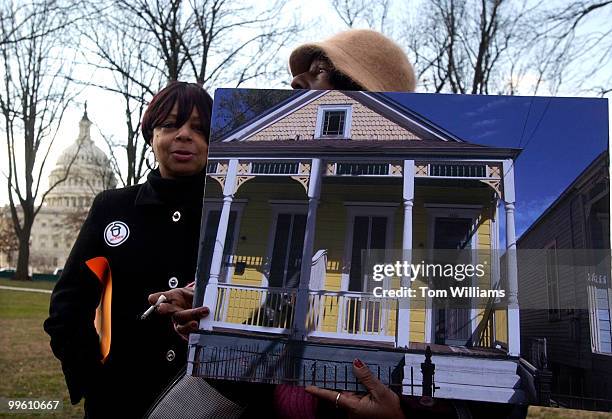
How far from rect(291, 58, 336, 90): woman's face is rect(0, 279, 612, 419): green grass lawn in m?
5.34

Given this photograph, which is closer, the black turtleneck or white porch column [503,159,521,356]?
white porch column [503,159,521,356]

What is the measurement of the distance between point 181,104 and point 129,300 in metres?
0.66

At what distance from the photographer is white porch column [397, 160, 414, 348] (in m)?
1.43

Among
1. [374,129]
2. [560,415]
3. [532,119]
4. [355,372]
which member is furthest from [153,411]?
[560,415]

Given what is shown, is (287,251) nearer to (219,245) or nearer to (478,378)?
(219,245)

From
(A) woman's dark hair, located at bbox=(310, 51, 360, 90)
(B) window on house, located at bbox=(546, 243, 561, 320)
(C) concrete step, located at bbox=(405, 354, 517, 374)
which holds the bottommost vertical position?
(C) concrete step, located at bbox=(405, 354, 517, 374)

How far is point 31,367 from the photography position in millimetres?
9414

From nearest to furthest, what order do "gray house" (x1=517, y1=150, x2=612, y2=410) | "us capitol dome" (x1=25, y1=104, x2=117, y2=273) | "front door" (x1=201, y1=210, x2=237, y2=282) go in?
1. "gray house" (x1=517, y1=150, x2=612, y2=410)
2. "front door" (x1=201, y1=210, x2=237, y2=282)
3. "us capitol dome" (x1=25, y1=104, x2=117, y2=273)

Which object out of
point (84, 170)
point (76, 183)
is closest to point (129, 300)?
point (84, 170)

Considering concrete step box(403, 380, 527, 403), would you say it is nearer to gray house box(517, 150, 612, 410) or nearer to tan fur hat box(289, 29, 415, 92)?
gray house box(517, 150, 612, 410)

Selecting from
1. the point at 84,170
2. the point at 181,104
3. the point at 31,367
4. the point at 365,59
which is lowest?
the point at 31,367

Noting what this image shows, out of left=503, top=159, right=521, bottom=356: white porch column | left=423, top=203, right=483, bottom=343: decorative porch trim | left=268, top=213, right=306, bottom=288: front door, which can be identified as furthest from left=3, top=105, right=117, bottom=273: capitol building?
left=503, top=159, right=521, bottom=356: white porch column

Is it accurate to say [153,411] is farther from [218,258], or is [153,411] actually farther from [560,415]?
[560,415]

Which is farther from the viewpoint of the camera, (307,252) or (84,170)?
(84,170)
